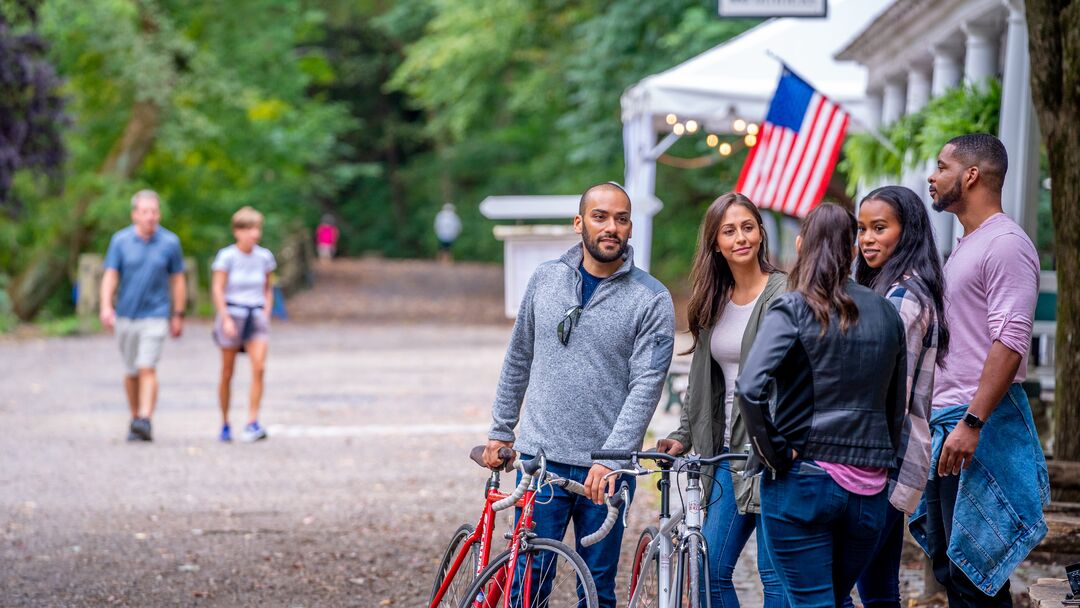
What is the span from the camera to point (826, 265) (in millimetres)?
4316

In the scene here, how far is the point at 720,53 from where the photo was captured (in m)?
15.0

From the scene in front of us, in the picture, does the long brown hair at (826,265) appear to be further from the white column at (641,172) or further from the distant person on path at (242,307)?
the white column at (641,172)

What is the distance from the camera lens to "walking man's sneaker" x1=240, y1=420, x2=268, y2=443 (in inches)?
494

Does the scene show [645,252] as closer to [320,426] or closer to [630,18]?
[320,426]

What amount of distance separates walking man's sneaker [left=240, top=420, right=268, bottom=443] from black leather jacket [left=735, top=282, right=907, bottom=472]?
8740mm

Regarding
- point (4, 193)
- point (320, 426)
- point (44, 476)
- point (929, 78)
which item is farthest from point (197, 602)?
point (4, 193)

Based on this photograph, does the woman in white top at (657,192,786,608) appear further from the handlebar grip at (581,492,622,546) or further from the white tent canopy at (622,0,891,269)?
the white tent canopy at (622,0,891,269)

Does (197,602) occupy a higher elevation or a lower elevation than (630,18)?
lower

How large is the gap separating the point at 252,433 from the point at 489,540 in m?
7.80

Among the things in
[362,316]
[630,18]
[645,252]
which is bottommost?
[362,316]

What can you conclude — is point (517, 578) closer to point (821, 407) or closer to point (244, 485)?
point (821, 407)

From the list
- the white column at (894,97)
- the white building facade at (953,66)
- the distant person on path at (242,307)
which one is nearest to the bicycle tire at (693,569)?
the white building facade at (953,66)

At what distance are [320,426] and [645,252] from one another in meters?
3.34

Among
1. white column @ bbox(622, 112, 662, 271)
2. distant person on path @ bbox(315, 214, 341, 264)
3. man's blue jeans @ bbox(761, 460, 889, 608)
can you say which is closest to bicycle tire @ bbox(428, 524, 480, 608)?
man's blue jeans @ bbox(761, 460, 889, 608)
